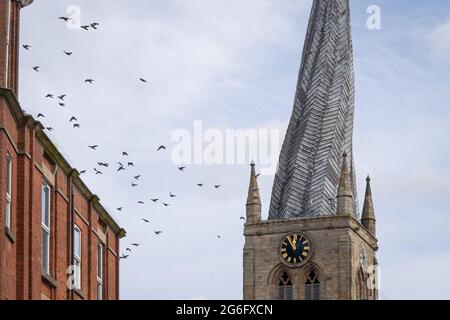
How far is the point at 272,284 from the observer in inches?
5630

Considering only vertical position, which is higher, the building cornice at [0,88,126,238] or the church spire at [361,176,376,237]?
the church spire at [361,176,376,237]

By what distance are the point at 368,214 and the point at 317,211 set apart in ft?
24.2

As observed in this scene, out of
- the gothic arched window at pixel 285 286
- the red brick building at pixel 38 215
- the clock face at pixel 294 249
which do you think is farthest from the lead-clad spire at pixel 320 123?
the red brick building at pixel 38 215

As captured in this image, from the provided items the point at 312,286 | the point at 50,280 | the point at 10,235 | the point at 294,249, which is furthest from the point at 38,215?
the point at 294,249

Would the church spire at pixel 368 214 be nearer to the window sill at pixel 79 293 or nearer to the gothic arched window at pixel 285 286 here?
the gothic arched window at pixel 285 286

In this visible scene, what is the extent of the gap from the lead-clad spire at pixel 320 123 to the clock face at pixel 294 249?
2088mm

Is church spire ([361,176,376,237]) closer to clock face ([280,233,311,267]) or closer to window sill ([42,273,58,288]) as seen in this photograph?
clock face ([280,233,311,267])

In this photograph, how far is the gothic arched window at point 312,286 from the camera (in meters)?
142

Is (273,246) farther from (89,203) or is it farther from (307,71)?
(89,203)

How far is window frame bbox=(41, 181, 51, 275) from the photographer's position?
45625 millimetres

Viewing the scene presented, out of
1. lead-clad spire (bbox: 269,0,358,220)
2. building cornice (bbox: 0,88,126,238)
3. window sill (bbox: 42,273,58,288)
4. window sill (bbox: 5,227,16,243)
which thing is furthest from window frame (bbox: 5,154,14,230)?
lead-clad spire (bbox: 269,0,358,220)

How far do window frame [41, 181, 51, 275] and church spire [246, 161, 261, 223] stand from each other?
98.6 meters

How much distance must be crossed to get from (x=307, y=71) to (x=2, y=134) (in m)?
114
